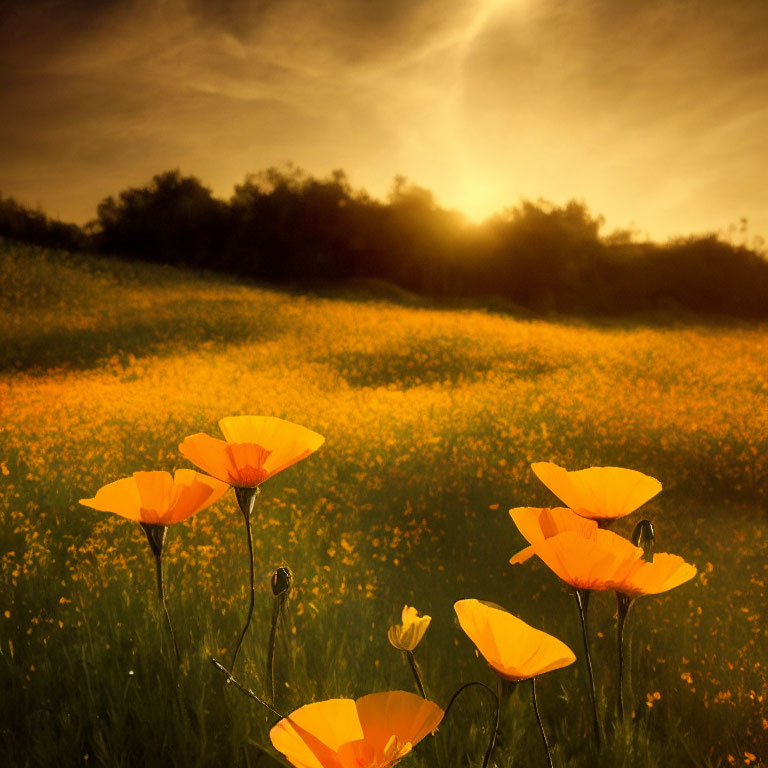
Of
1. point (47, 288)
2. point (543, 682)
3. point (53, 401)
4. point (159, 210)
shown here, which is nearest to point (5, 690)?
point (543, 682)

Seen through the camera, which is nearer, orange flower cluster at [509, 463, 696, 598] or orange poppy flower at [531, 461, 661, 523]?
orange flower cluster at [509, 463, 696, 598]

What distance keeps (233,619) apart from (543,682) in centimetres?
131

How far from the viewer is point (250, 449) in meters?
A: 0.98

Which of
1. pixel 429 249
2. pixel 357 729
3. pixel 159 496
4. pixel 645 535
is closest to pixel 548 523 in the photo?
pixel 645 535

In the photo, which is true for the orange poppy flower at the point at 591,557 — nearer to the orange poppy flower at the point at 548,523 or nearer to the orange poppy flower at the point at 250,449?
the orange poppy flower at the point at 548,523

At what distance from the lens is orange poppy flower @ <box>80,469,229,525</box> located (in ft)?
3.43

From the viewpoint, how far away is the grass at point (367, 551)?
1686 millimetres

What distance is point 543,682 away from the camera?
8.48 feet

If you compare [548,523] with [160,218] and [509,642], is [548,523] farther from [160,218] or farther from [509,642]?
[160,218]

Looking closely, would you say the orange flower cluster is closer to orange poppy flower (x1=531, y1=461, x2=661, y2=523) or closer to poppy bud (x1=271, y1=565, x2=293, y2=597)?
orange poppy flower (x1=531, y1=461, x2=661, y2=523)

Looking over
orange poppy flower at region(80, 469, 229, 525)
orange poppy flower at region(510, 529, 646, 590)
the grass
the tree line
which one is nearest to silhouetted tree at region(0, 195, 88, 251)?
the tree line

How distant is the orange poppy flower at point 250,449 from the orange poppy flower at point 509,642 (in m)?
0.36

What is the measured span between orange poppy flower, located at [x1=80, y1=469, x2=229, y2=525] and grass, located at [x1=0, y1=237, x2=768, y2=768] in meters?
0.64

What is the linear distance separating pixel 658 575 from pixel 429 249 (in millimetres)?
23187
